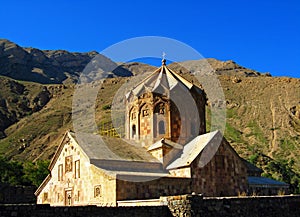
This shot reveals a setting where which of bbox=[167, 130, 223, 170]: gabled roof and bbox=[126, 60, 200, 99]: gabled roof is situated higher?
bbox=[126, 60, 200, 99]: gabled roof

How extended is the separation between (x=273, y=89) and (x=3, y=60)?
106 metres

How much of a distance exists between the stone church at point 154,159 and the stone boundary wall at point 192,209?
21.1 feet

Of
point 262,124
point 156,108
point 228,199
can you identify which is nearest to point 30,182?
point 156,108

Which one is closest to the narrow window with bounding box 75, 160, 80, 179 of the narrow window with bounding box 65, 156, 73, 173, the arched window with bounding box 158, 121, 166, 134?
the narrow window with bounding box 65, 156, 73, 173

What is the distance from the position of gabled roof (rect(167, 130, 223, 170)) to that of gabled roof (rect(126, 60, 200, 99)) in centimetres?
448

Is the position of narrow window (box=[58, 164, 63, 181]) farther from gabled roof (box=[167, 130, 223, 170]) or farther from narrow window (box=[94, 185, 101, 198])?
gabled roof (box=[167, 130, 223, 170])

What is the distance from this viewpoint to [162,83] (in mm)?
27969

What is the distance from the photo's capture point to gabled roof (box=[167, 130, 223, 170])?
22.8m

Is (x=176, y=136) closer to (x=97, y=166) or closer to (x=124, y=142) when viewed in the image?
(x=124, y=142)

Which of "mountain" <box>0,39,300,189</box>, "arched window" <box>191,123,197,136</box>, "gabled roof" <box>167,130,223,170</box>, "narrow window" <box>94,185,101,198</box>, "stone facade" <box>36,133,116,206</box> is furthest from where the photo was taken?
"mountain" <box>0,39,300,189</box>

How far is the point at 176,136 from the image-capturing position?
26188 millimetres

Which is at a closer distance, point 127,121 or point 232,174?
point 232,174

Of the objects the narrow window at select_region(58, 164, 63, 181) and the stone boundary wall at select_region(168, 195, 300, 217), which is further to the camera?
the narrow window at select_region(58, 164, 63, 181)

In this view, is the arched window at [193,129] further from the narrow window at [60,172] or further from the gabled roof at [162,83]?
the narrow window at [60,172]
